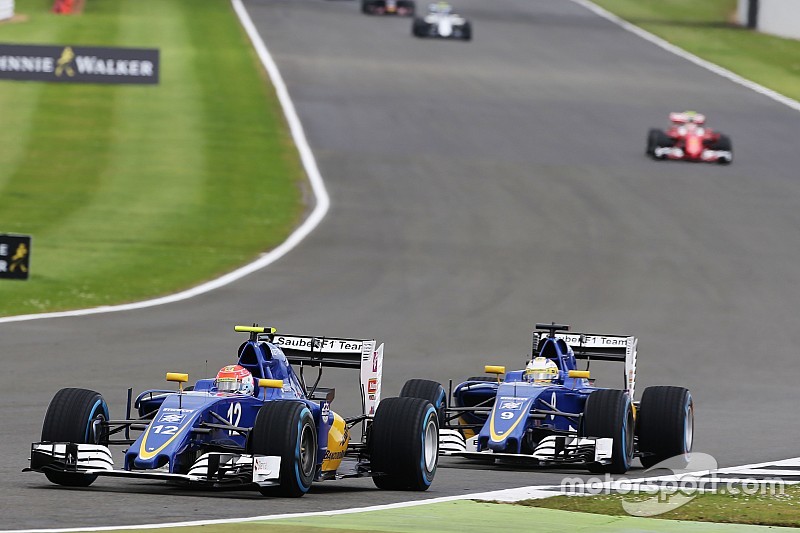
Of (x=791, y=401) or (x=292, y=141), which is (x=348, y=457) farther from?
(x=292, y=141)

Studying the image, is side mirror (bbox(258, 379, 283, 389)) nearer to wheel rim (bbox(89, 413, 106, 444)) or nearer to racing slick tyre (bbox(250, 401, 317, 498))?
racing slick tyre (bbox(250, 401, 317, 498))

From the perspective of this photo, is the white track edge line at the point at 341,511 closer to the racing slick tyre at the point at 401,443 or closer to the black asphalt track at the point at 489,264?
the black asphalt track at the point at 489,264

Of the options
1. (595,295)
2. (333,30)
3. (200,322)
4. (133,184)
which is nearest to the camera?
(200,322)

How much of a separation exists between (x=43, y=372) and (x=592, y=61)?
49.4 metres

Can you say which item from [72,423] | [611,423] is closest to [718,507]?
[611,423]

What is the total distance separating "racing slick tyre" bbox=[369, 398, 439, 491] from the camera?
1372cm

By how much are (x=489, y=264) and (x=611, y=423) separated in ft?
55.5

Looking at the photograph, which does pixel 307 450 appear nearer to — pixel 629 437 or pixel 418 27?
pixel 629 437

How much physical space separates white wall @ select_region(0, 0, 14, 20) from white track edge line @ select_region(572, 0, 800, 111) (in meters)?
28.6

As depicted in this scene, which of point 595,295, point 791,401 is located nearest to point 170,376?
point 791,401

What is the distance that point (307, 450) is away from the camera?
43.1 feet

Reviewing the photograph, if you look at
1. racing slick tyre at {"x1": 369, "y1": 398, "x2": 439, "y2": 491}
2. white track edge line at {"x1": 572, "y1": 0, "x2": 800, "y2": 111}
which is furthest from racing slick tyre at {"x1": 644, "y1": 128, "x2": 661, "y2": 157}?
racing slick tyre at {"x1": 369, "y1": 398, "x2": 439, "y2": 491}

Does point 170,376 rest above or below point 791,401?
above

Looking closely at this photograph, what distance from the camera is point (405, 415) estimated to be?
541 inches
